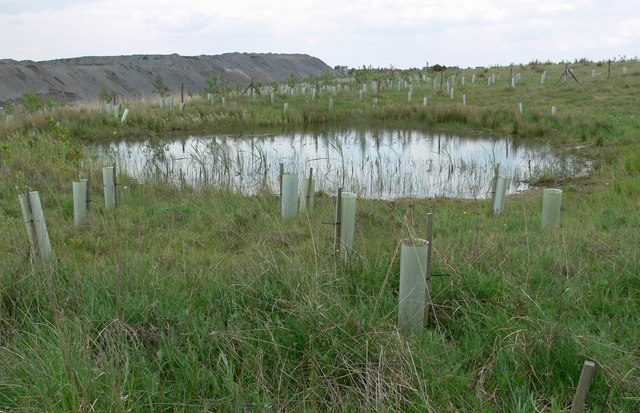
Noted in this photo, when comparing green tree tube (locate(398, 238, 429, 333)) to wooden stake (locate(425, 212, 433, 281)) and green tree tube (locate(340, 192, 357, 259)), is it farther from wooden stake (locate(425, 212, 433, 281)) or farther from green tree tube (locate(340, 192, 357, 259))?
green tree tube (locate(340, 192, 357, 259))

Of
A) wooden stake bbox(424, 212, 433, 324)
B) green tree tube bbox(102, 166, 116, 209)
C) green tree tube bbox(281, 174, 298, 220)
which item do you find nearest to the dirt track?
green tree tube bbox(102, 166, 116, 209)

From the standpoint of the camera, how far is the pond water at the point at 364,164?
31.0 feet

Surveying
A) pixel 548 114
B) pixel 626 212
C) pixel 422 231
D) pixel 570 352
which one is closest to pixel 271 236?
pixel 422 231

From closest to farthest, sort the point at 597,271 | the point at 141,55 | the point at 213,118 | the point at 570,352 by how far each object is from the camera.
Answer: the point at 570,352, the point at 597,271, the point at 213,118, the point at 141,55

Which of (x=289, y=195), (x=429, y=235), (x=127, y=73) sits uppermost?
(x=127, y=73)

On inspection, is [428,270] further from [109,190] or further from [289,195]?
[109,190]

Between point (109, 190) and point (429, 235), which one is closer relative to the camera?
point (429, 235)

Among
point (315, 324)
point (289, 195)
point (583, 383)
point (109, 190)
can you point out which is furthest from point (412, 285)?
point (109, 190)

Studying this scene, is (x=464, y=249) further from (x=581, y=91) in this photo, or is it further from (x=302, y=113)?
(x=581, y=91)

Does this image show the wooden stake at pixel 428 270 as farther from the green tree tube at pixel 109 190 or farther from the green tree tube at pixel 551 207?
the green tree tube at pixel 109 190

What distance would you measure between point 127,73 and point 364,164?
2894 centimetres

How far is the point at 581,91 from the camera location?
835 inches

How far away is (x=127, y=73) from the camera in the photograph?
36.6 m

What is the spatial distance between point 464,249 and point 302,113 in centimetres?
1587
